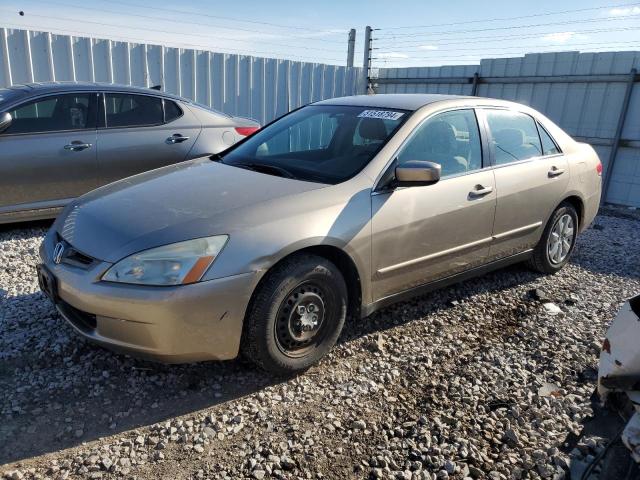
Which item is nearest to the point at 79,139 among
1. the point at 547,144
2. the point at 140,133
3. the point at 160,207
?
the point at 140,133

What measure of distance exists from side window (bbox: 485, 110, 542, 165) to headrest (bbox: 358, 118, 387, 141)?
106 cm

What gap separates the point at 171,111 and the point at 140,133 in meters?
0.51

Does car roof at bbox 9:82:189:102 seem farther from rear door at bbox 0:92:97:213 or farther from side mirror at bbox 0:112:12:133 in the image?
side mirror at bbox 0:112:12:133

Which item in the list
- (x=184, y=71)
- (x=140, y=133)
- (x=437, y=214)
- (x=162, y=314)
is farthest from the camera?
(x=184, y=71)

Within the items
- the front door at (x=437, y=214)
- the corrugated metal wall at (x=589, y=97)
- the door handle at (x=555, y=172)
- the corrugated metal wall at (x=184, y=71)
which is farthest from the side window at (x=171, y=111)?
the corrugated metal wall at (x=589, y=97)

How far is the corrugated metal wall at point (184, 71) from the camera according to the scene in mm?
7680

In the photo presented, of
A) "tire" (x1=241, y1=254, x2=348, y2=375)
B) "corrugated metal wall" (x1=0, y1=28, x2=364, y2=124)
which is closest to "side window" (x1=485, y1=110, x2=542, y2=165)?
"tire" (x1=241, y1=254, x2=348, y2=375)

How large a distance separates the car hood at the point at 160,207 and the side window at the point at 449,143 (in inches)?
33.3

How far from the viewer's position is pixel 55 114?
210 inches

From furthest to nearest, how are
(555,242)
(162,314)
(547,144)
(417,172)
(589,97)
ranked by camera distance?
1. (589,97)
2. (555,242)
3. (547,144)
4. (417,172)
5. (162,314)

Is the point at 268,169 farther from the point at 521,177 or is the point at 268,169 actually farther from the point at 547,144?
the point at 547,144

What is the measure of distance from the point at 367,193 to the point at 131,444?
1901mm

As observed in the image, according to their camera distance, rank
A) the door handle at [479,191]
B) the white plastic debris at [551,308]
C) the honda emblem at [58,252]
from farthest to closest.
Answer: the white plastic debris at [551,308], the door handle at [479,191], the honda emblem at [58,252]

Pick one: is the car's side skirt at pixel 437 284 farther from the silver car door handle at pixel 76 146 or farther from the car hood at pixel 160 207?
the silver car door handle at pixel 76 146
